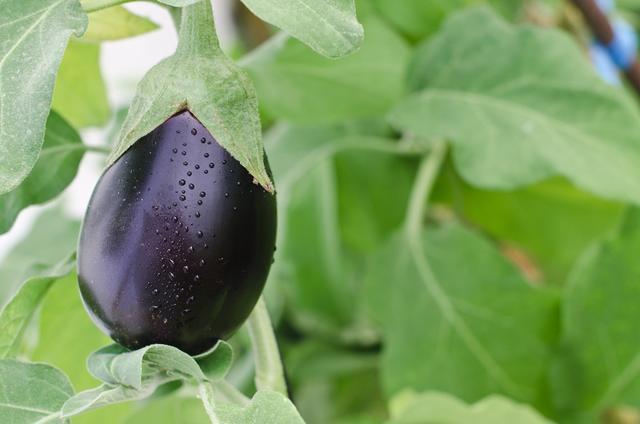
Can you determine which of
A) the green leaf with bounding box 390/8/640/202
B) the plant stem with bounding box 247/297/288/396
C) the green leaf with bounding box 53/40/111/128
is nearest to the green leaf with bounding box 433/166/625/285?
the green leaf with bounding box 390/8/640/202

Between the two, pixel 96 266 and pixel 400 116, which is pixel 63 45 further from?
pixel 400 116

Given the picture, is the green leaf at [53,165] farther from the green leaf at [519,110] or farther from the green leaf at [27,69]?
the green leaf at [519,110]

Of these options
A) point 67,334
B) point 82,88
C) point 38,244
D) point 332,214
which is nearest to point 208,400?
point 67,334

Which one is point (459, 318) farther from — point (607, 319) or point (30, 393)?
point (30, 393)

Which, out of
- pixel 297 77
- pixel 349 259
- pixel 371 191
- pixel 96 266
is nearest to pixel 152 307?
pixel 96 266

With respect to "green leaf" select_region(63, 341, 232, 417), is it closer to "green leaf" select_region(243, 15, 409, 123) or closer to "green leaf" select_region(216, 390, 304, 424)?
"green leaf" select_region(216, 390, 304, 424)

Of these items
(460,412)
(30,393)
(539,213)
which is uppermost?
(30,393)
